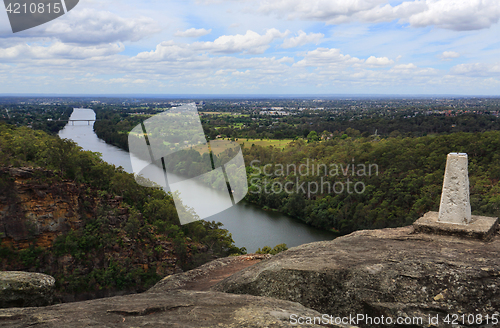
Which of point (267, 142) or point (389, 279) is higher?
point (389, 279)

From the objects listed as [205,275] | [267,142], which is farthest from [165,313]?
[267,142]

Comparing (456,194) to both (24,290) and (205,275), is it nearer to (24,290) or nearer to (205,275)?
(205,275)

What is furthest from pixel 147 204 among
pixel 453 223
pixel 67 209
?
pixel 453 223

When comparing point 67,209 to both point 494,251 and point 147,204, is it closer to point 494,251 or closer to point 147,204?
point 147,204

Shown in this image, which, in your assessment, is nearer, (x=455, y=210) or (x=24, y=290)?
(x=24, y=290)

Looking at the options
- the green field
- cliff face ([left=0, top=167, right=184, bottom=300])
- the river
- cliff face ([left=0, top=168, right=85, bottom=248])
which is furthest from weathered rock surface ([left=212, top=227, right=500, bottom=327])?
the green field

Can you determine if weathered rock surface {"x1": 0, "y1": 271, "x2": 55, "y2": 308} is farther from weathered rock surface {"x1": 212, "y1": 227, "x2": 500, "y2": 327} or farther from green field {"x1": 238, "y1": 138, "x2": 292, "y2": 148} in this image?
green field {"x1": 238, "y1": 138, "x2": 292, "y2": 148}

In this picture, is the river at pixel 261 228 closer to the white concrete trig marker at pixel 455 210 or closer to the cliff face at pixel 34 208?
the cliff face at pixel 34 208
